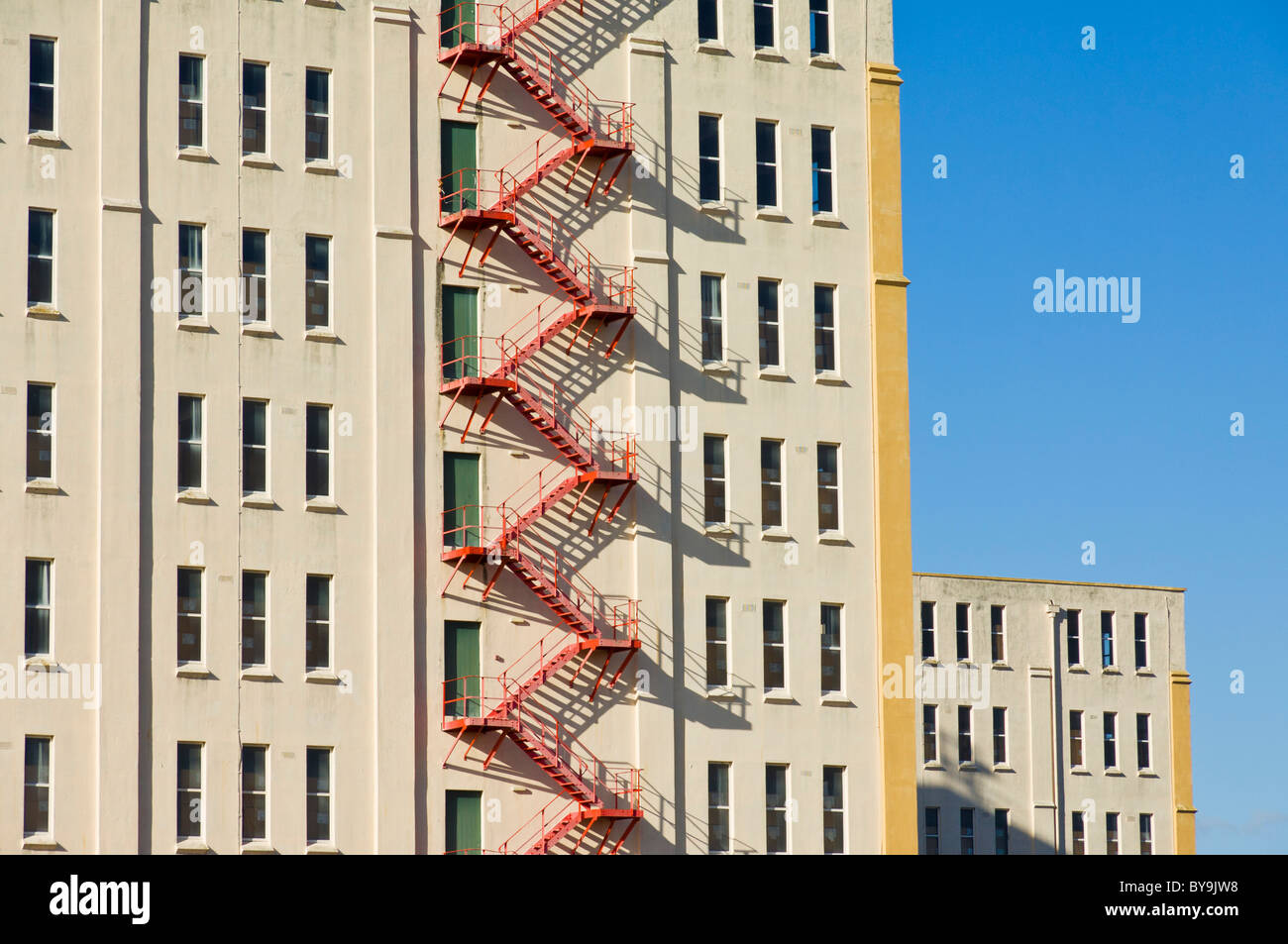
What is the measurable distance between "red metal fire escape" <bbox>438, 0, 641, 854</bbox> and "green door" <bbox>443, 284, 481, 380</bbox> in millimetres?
86

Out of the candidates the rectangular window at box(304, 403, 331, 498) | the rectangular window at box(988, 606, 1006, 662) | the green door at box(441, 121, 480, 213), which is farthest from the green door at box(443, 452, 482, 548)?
the rectangular window at box(988, 606, 1006, 662)

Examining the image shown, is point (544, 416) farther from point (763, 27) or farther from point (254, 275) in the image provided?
point (763, 27)

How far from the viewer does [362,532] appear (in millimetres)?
62562

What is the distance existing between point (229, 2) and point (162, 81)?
3.09 metres

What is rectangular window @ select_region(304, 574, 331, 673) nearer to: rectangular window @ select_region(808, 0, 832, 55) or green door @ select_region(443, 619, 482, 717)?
green door @ select_region(443, 619, 482, 717)

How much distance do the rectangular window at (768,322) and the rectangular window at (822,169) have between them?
3.31m

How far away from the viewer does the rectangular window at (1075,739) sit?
4515 inches

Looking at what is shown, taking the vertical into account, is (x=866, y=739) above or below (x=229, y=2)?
below

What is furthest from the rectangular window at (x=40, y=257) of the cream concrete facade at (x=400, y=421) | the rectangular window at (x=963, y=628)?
the rectangular window at (x=963, y=628)

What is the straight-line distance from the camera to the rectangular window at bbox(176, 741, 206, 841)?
2325 inches

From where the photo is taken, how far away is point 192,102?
6262 cm
